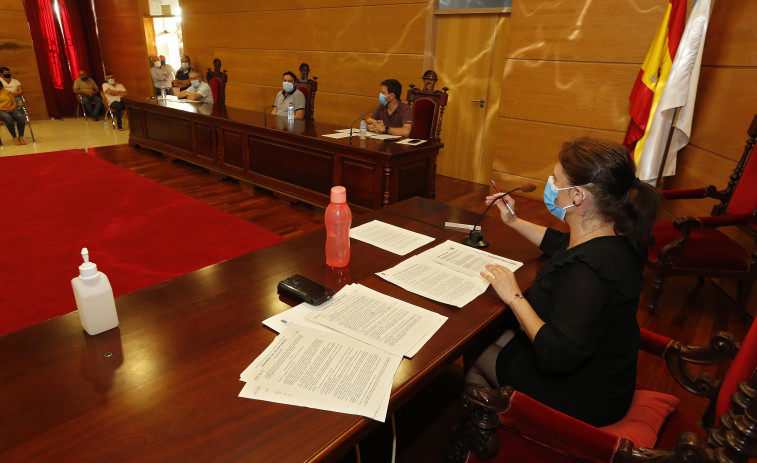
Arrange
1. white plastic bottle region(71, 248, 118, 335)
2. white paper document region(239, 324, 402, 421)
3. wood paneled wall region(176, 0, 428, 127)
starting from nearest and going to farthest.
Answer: white paper document region(239, 324, 402, 421) → white plastic bottle region(71, 248, 118, 335) → wood paneled wall region(176, 0, 428, 127)

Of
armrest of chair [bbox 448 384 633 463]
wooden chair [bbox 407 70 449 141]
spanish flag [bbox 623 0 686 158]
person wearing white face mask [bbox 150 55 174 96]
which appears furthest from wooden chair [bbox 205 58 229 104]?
armrest of chair [bbox 448 384 633 463]

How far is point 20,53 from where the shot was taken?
8.63 m

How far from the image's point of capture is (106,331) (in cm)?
100

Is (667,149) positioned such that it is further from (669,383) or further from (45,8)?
(45,8)

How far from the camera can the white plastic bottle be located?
0.95 metres

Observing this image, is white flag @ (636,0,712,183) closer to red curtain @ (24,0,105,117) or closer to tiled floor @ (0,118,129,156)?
tiled floor @ (0,118,129,156)

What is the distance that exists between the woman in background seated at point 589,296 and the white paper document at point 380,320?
24 cm

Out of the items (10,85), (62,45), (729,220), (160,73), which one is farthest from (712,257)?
(62,45)

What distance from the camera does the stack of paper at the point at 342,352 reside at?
2.75 ft

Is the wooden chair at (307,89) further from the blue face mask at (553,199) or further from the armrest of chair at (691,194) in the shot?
the blue face mask at (553,199)

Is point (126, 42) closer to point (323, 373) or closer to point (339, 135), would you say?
point (339, 135)

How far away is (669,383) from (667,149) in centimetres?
214

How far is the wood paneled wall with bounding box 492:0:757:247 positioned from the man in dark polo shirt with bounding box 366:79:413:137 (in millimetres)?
1150

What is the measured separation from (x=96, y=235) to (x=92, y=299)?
9.22 ft
